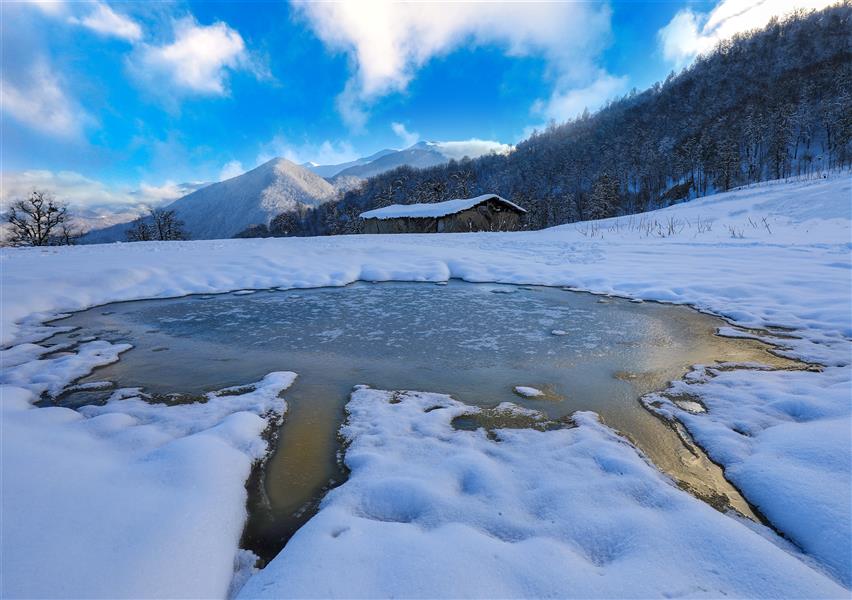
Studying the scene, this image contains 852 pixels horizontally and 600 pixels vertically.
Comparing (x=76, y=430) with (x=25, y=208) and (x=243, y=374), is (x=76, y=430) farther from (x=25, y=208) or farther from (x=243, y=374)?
(x=25, y=208)

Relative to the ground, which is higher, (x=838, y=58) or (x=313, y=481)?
(x=838, y=58)

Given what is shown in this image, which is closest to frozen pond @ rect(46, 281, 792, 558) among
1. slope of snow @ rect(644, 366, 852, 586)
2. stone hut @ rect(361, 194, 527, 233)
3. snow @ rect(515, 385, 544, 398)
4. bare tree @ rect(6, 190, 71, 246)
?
snow @ rect(515, 385, 544, 398)

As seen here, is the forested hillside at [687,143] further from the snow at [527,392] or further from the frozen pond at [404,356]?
the snow at [527,392]

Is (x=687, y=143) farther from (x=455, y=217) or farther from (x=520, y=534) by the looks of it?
(x=520, y=534)

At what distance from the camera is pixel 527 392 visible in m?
3.03

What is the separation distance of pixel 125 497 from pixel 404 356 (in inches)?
96.7

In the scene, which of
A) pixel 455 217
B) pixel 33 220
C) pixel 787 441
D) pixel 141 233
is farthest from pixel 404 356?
pixel 141 233

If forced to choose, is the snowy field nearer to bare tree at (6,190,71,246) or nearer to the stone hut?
the stone hut

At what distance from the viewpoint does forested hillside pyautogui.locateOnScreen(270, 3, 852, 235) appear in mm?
57969

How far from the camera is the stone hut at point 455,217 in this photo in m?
26.2

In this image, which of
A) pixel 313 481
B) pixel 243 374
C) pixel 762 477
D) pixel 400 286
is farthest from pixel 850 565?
pixel 400 286

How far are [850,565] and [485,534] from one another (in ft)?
4.44

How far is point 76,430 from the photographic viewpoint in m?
2.49

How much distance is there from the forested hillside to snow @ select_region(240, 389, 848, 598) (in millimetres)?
47380
